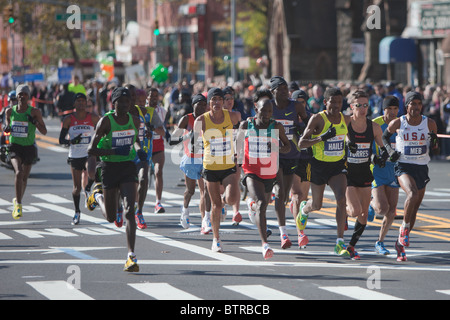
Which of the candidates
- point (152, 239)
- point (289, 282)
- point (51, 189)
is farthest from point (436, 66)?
point (289, 282)

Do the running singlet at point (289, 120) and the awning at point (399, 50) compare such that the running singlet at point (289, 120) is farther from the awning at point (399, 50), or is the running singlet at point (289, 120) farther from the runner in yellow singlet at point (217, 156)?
the awning at point (399, 50)

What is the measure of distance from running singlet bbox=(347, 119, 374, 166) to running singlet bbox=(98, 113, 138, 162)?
2508mm

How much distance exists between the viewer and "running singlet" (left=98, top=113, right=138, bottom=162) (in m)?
11.3

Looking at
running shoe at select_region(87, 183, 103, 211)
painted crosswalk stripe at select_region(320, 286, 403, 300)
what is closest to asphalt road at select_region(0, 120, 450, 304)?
painted crosswalk stripe at select_region(320, 286, 403, 300)

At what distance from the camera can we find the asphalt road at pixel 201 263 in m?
9.75

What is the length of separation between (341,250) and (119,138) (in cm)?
283

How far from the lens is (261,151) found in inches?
476

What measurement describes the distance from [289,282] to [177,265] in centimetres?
162

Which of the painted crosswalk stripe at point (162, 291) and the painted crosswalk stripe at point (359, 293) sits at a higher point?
the painted crosswalk stripe at point (162, 291)

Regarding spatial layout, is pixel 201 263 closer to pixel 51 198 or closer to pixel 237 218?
pixel 237 218

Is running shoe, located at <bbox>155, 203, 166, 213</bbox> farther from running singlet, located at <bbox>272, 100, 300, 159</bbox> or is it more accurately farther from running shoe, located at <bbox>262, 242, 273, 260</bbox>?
running shoe, located at <bbox>262, 242, 273, 260</bbox>

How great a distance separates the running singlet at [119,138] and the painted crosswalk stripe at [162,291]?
1.68 metres

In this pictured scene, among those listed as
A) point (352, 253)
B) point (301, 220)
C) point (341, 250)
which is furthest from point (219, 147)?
A: point (352, 253)

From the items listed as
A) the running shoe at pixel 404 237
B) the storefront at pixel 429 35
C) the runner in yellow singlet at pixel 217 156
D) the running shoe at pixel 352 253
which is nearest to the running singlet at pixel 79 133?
the runner in yellow singlet at pixel 217 156
